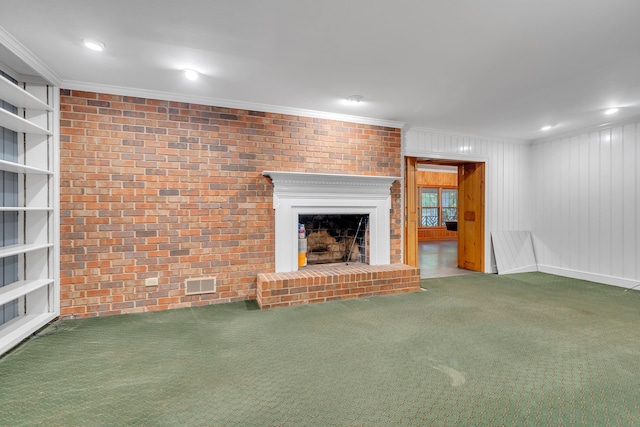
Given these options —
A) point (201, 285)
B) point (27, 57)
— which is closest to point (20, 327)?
point (201, 285)

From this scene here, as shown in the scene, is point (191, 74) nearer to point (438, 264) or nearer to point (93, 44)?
A: point (93, 44)

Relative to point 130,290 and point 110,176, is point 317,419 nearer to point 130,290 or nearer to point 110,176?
point 130,290

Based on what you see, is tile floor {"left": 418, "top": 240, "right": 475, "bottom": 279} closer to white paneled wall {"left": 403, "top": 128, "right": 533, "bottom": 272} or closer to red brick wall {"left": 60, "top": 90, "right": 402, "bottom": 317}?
white paneled wall {"left": 403, "top": 128, "right": 533, "bottom": 272}

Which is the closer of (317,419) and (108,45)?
(317,419)

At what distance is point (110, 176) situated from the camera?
3.18 metres

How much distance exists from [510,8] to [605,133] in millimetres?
3984

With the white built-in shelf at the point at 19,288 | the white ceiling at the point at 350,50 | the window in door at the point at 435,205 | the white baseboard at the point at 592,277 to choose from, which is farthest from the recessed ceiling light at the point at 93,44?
the window in door at the point at 435,205

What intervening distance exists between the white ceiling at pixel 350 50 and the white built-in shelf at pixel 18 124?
0.57m

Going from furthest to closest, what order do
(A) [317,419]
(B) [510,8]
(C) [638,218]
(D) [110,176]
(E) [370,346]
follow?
(C) [638,218] < (D) [110,176] < (E) [370,346] < (B) [510,8] < (A) [317,419]

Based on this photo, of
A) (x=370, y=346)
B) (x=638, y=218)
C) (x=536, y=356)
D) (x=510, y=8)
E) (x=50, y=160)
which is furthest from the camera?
(x=638, y=218)

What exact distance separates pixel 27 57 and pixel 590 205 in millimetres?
7058

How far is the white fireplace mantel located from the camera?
3.79 metres

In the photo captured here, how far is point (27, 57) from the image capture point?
248cm

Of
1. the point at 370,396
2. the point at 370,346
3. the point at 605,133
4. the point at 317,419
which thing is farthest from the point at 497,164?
the point at 317,419
